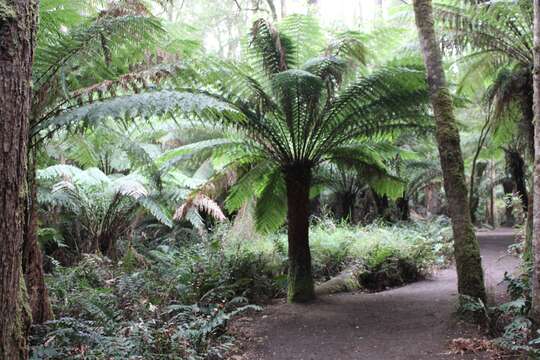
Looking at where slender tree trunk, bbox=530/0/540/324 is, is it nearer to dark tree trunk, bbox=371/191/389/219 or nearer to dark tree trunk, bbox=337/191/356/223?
dark tree trunk, bbox=337/191/356/223

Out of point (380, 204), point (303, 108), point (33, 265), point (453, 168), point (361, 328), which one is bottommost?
point (361, 328)

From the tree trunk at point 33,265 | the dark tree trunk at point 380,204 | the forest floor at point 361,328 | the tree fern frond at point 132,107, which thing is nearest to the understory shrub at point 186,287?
the tree trunk at point 33,265

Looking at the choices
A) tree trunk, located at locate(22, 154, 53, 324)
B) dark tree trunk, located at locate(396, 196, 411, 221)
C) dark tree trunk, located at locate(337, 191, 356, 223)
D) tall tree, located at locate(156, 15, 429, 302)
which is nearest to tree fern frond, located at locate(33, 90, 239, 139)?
tree trunk, located at locate(22, 154, 53, 324)

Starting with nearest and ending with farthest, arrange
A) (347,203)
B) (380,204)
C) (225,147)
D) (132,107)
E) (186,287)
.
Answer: (132,107)
(186,287)
(225,147)
(347,203)
(380,204)

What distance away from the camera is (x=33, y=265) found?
3.68m

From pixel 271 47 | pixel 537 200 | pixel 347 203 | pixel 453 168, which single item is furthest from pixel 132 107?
pixel 347 203

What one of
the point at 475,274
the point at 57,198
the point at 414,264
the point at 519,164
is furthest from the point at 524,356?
the point at 519,164

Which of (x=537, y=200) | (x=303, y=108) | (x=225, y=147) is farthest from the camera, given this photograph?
(x=225, y=147)

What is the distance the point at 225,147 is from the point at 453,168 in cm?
261

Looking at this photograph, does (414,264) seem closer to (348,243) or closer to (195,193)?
(348,243)

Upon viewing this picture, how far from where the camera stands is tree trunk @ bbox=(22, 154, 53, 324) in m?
3.61

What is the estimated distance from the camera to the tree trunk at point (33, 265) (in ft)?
11.8

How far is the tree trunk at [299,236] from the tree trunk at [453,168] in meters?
1.80

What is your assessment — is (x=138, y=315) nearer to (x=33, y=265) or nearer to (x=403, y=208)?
(x=33, y=265)
